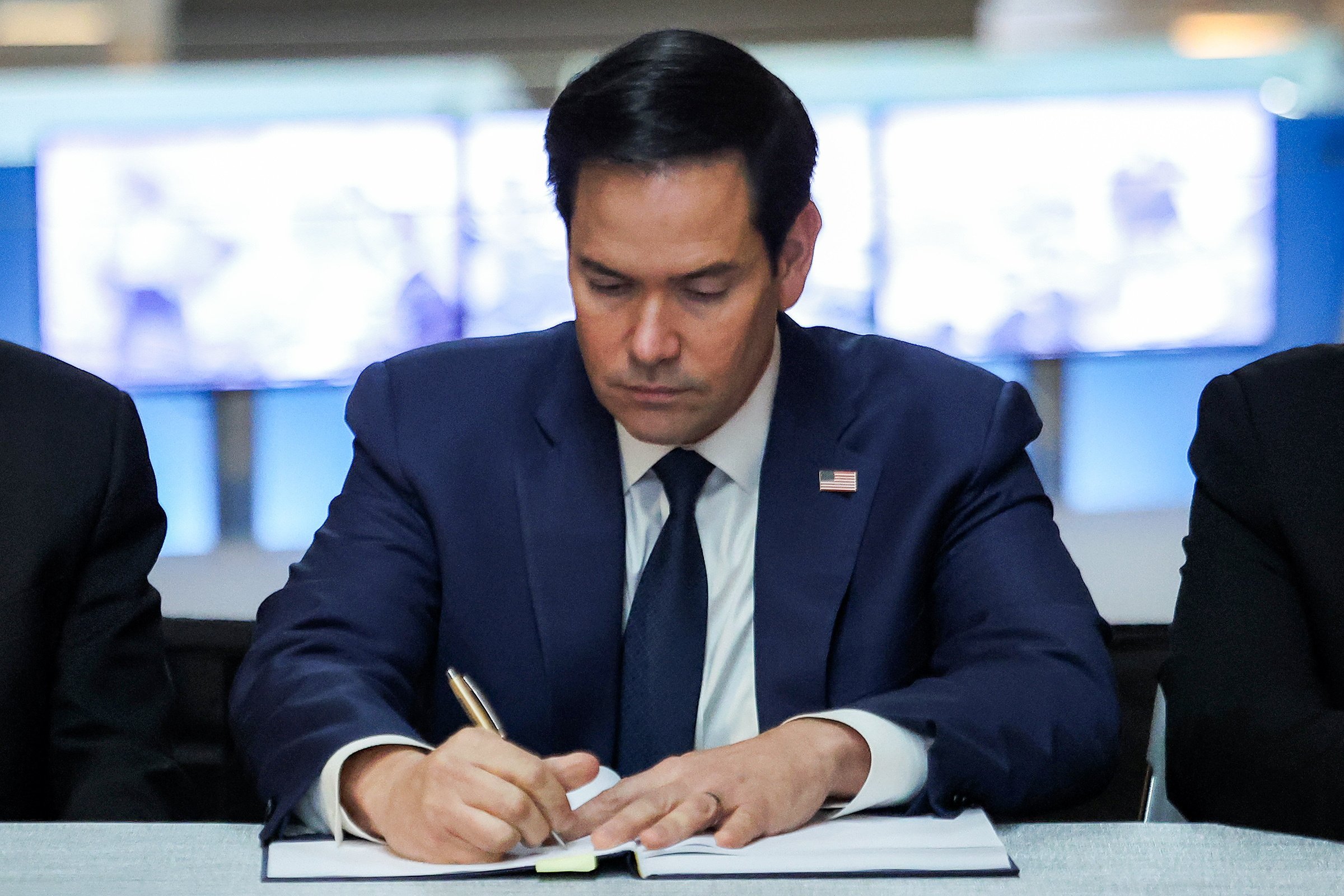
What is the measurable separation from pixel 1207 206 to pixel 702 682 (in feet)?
14.9

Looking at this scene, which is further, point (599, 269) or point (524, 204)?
point (524, 204)

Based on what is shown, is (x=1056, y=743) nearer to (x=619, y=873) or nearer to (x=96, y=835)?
(x=619, y=873)

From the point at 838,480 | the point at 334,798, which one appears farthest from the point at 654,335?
the point at 334,798

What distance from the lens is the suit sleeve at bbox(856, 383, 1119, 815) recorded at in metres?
1.33

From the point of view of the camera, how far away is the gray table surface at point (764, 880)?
1.09 metres

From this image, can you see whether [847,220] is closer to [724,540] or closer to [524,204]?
[524,204]

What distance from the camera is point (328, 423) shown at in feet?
17.5

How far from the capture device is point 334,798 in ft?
4.08

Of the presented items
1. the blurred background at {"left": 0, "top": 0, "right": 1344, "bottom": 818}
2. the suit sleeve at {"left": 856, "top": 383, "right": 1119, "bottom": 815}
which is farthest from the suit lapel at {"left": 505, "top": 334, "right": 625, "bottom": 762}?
the blurred background at {"left": 0, "top": 0, "right": 1344, "bottom": 818}

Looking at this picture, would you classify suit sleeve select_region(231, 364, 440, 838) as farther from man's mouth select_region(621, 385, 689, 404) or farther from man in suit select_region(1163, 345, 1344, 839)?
man in suit select_region(1163, 345, 1344, 839)

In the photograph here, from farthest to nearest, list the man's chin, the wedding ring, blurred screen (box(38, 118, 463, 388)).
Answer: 1. blurred screen (box(38, 118, 463, 388))
2. the man's chin
3. the wedding ring

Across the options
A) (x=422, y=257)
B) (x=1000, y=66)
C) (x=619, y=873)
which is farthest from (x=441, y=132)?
(x=619, y=873)

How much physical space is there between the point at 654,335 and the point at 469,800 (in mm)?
562

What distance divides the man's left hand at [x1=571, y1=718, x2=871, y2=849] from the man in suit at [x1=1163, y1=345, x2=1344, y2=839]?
420mm
